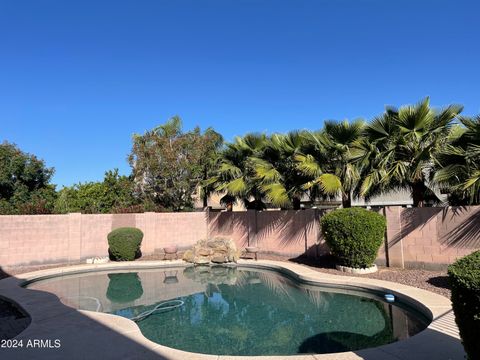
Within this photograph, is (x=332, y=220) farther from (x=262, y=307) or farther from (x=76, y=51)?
(x=76, y=51)

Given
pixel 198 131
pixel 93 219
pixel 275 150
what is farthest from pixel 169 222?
pixel 275 150

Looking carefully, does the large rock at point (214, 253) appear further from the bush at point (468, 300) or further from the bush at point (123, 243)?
the bush at point (468, 300)

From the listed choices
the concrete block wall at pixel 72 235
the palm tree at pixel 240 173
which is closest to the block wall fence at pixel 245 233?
the concrete block wall at pixel 72 235

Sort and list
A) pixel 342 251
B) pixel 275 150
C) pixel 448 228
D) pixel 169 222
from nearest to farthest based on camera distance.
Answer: pixel 448 228 < pixel 342 251 < pixel 275 150 < pixel 169 222

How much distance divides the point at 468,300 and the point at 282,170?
38.9 feet

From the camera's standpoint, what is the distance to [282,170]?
49.1 ft

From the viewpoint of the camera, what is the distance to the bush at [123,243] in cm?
1485

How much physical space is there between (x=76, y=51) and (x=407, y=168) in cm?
1324

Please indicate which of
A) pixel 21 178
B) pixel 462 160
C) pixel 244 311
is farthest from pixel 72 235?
pixel 462 160

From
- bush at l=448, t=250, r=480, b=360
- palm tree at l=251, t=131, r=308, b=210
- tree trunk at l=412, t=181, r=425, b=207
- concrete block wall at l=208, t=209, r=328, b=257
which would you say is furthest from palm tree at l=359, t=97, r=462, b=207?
bush at l=448, t=250, r=480, b=360

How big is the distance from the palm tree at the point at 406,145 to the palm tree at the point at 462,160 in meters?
0.39

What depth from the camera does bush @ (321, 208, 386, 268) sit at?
10.6m

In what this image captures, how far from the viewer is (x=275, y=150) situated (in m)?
15.1

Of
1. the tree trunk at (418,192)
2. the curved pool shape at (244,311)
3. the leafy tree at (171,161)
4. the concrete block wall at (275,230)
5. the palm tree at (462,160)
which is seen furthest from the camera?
the leafy tree at (171,161)
